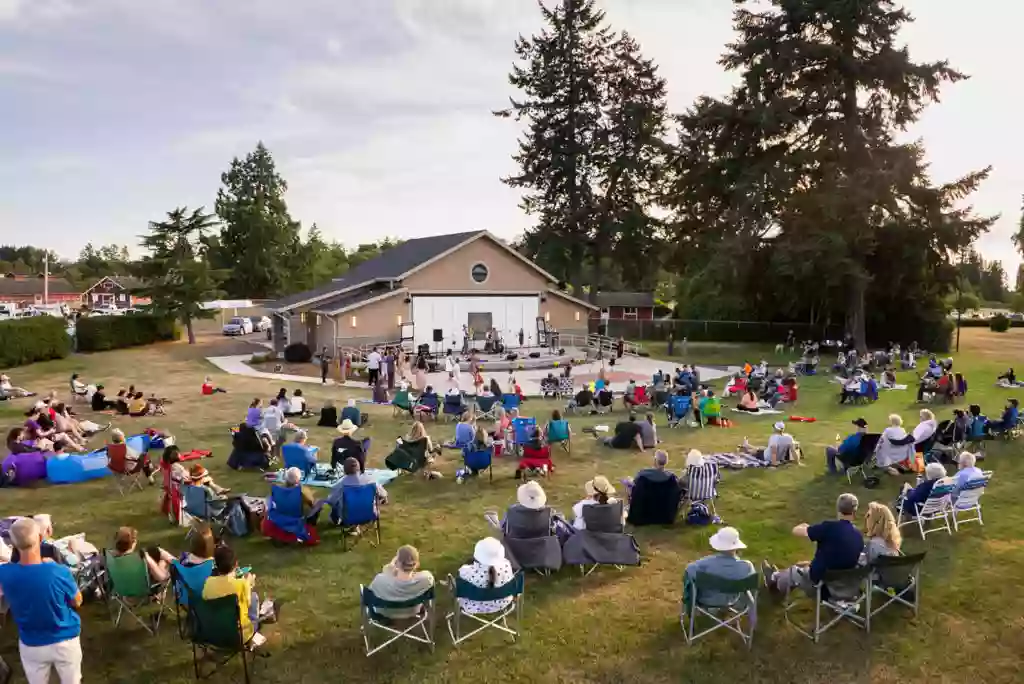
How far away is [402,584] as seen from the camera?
6180mm

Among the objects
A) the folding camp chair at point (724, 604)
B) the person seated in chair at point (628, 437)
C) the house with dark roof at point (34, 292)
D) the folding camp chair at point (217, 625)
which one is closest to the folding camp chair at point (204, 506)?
the folding camp chair at point (217, 625)

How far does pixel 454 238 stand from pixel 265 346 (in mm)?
12309

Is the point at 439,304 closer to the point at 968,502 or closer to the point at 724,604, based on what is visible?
the point at 968,502

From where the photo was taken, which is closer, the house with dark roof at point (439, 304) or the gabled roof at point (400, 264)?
the house with dark roof at point (439, 304)

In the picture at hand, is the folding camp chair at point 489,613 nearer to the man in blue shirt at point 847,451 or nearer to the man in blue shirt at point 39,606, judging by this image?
the man in blue shirt at point 39,606

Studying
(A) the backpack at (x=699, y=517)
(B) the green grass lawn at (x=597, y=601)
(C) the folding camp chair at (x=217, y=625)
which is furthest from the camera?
(A) the backpack at (x=699, y=517)

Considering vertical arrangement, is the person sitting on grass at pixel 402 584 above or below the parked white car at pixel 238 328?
below

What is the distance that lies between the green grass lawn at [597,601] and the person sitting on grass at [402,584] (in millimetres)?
408

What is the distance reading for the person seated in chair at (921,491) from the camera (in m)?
9.02

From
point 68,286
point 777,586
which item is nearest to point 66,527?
point 777,586

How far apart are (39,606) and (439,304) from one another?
29107 millimetres

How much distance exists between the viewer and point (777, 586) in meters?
7.30

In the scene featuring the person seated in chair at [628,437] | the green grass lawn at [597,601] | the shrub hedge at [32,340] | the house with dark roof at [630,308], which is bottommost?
Answer: the green grass lawn at [597,601]

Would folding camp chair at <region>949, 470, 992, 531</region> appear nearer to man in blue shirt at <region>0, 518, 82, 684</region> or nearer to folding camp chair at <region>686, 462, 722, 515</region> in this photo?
folding camp chair at <region>686, 462, 722, 515</region>
